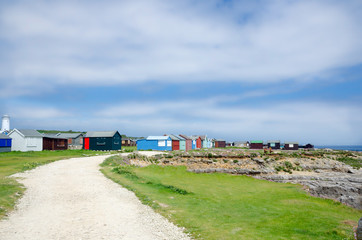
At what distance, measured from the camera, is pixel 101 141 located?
71.4 m

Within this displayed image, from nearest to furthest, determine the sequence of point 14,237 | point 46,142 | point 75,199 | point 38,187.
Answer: point 14,237 → point 75,199 → point 38,187 → point 46,142

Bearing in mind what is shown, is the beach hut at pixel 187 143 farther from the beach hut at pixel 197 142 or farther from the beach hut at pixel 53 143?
the beach hut at pixel 53 143

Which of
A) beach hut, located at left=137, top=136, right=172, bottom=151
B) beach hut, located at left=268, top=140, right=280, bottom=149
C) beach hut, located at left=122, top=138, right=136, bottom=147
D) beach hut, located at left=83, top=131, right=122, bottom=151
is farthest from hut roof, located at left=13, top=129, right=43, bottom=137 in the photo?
beach hut, located at left=268, top=140, right=280, bottom=149

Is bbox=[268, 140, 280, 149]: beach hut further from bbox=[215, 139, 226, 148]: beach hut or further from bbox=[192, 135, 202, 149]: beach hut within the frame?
bbox=[192, 135, 202, 149]: beach hut

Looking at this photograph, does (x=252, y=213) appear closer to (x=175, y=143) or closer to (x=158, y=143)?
(x=158, y=143)

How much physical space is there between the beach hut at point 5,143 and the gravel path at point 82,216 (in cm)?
4074

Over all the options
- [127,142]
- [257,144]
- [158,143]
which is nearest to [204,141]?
[257,144]

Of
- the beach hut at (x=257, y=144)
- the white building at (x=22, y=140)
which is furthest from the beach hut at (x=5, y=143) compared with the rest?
the beach hut at (x=257, y=144)

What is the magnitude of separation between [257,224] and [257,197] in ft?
27.2

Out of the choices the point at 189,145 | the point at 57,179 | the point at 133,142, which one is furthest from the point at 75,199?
the point at 133,142

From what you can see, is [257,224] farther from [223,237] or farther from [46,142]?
[46,142]

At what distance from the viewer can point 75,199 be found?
1627cm

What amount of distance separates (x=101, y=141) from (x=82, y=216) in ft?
201

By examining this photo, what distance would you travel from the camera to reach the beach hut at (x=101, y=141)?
7100cm
